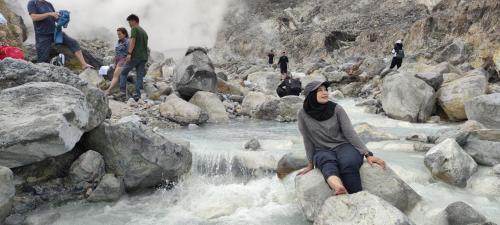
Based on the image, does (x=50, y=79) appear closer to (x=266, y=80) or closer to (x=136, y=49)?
(x=136, y=49)

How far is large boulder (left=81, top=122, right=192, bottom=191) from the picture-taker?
6.00 m

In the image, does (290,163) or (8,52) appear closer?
(290,163)

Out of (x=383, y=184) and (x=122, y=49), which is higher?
(x=122, y=49)

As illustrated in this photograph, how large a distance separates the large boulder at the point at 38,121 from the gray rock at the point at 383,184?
3.29 m

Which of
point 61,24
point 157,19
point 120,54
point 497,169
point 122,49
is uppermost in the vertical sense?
point 157,19

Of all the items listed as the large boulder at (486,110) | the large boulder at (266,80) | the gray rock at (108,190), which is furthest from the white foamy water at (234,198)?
the large boulder at (266,80)

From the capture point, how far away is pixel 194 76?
38.4ft

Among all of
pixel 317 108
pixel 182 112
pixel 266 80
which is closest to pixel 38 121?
pixel 317 108

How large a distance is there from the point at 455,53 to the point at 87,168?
20.3 metres

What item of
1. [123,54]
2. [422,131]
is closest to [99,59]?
[123,54]

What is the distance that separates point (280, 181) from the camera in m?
6.28

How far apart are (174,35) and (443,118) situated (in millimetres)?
35188

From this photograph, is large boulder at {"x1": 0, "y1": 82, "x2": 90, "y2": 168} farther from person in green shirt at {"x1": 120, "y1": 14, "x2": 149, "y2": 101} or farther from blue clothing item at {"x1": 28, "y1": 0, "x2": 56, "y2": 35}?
person in green shirt at {"x1": 120, "y1": 14, "x2": 149, "y2": 101}

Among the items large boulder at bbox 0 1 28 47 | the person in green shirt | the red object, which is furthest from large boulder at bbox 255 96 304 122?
large boulder at bbox 0 1 28 47
